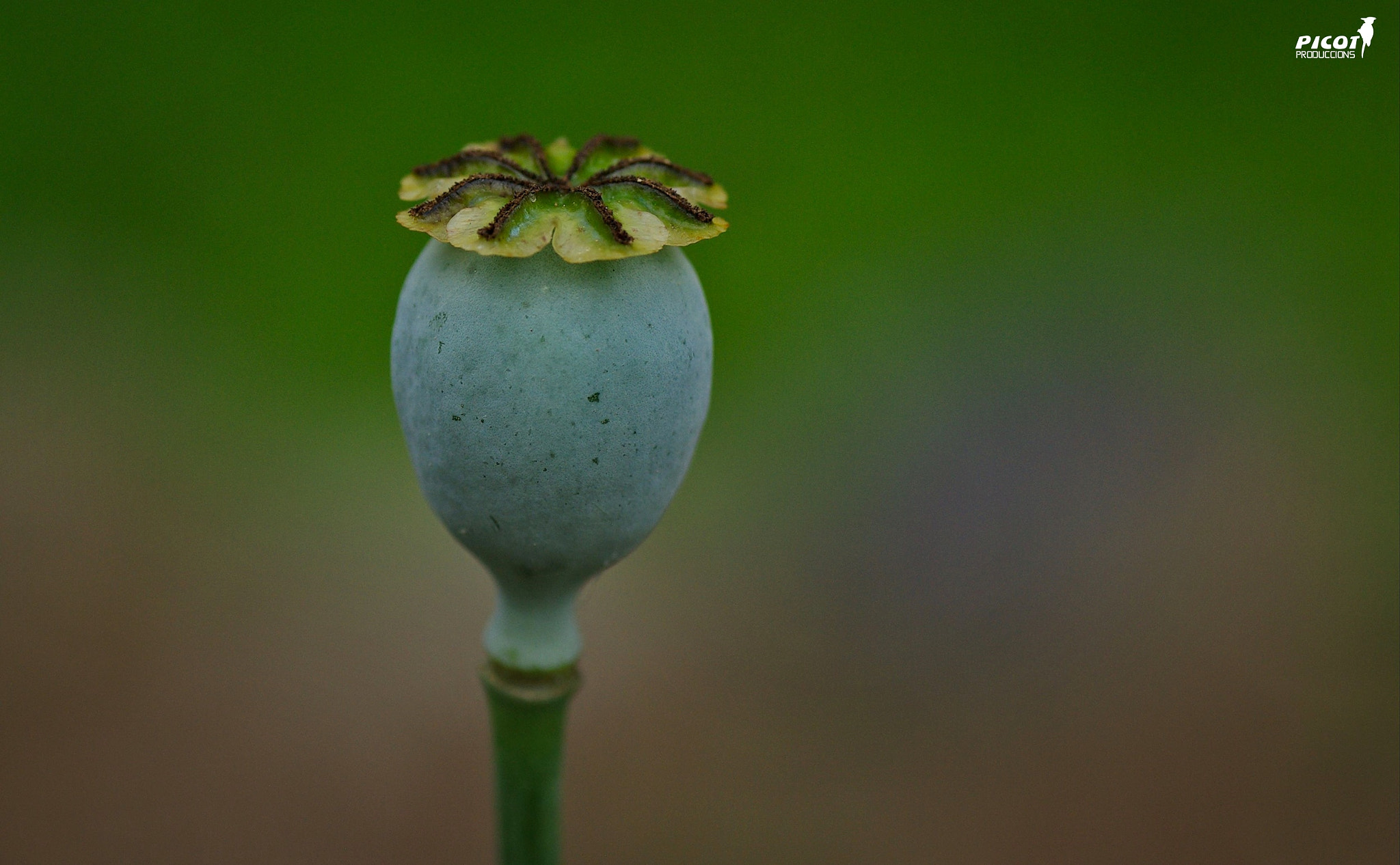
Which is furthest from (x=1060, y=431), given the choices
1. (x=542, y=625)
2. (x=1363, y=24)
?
(x=542, y=625)

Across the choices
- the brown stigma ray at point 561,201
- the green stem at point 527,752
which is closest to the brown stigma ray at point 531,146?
the brown stigma ray at point 561,201

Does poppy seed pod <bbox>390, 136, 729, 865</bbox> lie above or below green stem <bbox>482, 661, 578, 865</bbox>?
above

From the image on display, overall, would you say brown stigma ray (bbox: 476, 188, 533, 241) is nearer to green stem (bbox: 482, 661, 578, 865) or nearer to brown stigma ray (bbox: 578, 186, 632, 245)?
brown stigma ray (bbox: 578, 186, 632, 245)

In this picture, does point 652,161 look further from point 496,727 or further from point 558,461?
point 496,727

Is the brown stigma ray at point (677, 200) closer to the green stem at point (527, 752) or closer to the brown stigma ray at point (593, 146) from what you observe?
the brown stigma ray at point (593, 146)

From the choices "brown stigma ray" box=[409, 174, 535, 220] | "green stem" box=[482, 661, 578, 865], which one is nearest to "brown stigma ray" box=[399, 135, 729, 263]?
"brown stigma ray" box=[409, 174, 535, 220]

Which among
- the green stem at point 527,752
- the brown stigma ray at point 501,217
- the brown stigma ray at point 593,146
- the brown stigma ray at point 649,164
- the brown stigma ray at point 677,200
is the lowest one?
the green stem at point 527,752
